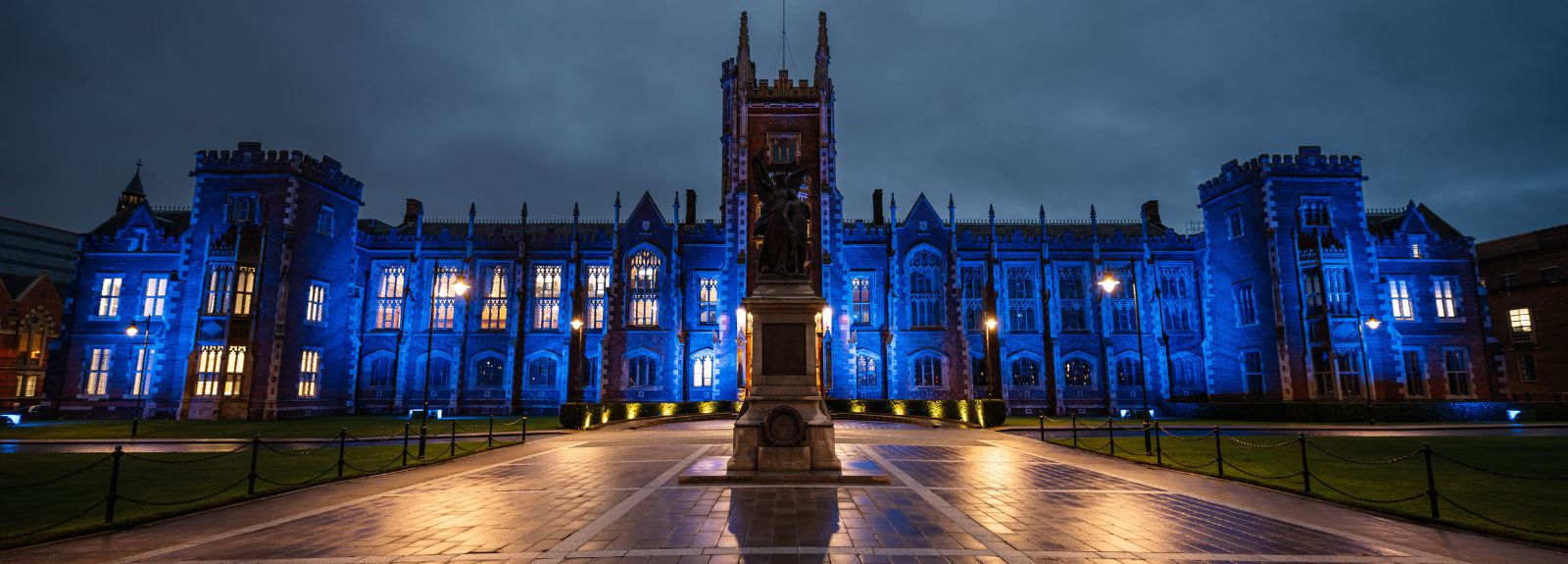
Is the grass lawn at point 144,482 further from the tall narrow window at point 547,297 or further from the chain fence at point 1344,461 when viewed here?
the tall narrow window at point 547,297

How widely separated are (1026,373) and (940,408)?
1307 centimetres

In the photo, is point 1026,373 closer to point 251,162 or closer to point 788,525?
point 788,525

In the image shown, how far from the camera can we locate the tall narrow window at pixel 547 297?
41.7 metres

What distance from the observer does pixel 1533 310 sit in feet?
126

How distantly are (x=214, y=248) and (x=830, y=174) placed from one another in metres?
34.4

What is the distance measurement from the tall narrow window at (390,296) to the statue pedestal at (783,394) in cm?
3764

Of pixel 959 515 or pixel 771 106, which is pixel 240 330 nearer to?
pixel 771 106

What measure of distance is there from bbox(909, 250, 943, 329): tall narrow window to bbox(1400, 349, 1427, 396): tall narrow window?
A: 24.0m

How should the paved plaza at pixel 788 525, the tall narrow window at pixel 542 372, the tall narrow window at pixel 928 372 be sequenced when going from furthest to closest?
the tall narrow window at pixel 542 372
the tall narrow window at pixel 928 372
the paved plaza at pixel 788 525

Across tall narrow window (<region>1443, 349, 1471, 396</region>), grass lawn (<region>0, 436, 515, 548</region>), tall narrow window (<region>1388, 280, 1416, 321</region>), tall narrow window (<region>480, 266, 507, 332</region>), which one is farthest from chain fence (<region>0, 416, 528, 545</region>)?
tall narrow window (<region>1443, 349, 1471, 396</region>)

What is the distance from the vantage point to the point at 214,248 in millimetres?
33500

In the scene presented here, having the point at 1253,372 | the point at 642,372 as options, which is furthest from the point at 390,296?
the point at 1253,372

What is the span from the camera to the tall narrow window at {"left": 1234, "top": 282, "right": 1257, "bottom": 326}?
35.8 meters

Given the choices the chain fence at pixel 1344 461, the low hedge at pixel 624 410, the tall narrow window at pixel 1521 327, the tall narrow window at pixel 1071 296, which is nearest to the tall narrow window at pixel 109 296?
the low hedge at pixel 624 410
